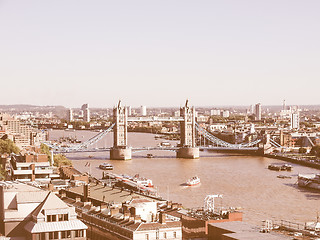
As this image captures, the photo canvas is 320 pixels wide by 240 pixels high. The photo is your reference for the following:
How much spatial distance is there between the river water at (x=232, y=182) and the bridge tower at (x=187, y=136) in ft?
2.92

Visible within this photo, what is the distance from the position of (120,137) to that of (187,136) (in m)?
5.73

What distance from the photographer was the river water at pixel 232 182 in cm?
2603

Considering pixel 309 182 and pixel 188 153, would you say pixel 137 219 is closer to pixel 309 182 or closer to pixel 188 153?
pixel 309 182

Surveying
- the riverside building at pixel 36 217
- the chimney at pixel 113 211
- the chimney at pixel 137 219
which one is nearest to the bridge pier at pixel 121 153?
the chimney at pixel 113 211

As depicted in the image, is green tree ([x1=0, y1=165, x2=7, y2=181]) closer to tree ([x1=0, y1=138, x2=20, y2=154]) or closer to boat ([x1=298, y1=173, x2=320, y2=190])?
tree ([x1=0, y1=138, x2=20, y2=154])

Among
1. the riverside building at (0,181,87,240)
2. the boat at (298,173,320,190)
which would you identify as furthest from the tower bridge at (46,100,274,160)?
the riverside building at (0,181,87,240)

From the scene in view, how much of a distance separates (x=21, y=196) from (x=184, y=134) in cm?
4327

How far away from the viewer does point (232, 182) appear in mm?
34719

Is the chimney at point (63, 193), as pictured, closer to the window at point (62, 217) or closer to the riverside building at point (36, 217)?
the riverside building at point (36, 217)

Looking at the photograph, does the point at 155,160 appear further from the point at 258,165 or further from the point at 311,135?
the point at 311,135

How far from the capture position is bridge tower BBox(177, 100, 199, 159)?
52.6 meters

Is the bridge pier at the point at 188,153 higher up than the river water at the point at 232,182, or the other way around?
the bridge pier at the point at 188,153

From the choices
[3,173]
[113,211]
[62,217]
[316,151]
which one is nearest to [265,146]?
→ [316,151]

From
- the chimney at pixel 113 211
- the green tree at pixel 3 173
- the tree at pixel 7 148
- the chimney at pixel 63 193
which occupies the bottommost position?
the chimney at pixel 113 211
